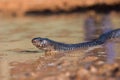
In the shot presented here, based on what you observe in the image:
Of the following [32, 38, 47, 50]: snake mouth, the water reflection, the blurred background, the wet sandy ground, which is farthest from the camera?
[32, 38, 47, 50]: snake mouth

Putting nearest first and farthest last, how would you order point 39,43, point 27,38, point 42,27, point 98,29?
1. point 39,43
2. point 27,38
3. point 98,29
4. point 42,27

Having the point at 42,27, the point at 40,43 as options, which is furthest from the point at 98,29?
the point at 40,43

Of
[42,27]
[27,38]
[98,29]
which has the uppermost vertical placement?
[42,27]

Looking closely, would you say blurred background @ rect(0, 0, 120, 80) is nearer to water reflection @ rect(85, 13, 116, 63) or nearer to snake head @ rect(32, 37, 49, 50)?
water reflection @ rect(85, 13, 116, 63)

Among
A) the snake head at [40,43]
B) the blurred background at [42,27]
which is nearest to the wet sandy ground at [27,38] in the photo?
the blurred background at [42,27]

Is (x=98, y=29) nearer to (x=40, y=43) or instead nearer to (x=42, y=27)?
(x=42, y=27)

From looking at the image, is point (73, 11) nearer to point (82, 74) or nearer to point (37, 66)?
point (37, 66)

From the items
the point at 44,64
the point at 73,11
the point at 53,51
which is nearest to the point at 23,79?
the point at 44,64

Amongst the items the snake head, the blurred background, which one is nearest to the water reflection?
A: the blurred background

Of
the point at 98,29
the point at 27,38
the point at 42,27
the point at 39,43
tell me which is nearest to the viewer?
the point at 39,43
